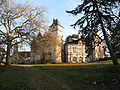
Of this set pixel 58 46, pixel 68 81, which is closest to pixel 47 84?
pixel 68 81

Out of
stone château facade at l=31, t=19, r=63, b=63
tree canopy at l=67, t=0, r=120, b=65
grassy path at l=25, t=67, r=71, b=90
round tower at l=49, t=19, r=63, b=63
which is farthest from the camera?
round tower at l=49, t=19, r=63, b=63

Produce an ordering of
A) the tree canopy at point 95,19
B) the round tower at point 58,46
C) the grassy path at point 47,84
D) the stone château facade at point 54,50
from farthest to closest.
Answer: the round tower at point 58,46
the stone château facade at point 54,50
the tree canopy at point 95,19
the grassy path at point 47,84

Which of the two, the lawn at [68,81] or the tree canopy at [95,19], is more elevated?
the tree canopy at [95,19]

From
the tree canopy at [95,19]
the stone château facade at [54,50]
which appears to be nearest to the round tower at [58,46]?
the stone château facade at [54,50]

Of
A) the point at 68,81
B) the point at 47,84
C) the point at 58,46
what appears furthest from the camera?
the point at 58,46

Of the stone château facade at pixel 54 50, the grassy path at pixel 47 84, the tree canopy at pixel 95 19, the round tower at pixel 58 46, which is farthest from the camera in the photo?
the round tower at pixel 58 46

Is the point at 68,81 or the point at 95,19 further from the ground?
the point at 95,19

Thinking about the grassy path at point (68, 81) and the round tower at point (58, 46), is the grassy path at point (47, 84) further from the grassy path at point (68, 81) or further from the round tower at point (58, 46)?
the round tower at point (58, 46)

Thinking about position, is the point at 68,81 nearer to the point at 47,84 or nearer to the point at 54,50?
the point at 47,84

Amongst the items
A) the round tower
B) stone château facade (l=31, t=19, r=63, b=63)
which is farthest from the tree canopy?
the round tower

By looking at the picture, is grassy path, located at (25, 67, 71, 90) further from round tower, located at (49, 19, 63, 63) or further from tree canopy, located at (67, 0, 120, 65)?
round tower, located at (49, 19, 63, 63)

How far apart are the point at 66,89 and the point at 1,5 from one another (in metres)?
21.3

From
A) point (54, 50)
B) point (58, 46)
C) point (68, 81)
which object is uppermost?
A: point (58, 46)

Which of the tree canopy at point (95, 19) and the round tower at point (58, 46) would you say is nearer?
the tree canopy at point (95, 19)
